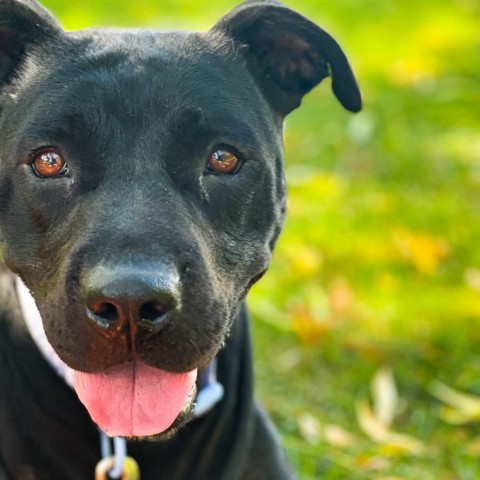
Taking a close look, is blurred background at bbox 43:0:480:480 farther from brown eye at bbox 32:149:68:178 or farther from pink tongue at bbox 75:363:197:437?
brown eye at bbox 32:149:68:178

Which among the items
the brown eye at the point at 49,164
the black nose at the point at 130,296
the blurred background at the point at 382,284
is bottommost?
the blurred background at the point at 382,284

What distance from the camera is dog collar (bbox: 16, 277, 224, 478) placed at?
10.4 feet

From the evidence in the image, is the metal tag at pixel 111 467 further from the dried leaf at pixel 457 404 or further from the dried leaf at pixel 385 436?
the dried leaf at pixel 457 404

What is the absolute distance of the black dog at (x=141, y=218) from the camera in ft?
8.86

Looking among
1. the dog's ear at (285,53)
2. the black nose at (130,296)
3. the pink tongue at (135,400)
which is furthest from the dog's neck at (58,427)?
the dog's ear at (285,53)

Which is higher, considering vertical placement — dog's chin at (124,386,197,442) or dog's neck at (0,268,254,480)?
dog's chin at (124,386,197,442)

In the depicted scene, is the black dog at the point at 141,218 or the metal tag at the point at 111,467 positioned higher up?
the black dog at the point at 141,218

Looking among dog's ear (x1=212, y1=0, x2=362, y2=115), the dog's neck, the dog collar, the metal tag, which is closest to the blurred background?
the dog's neck

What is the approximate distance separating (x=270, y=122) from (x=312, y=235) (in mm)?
2676

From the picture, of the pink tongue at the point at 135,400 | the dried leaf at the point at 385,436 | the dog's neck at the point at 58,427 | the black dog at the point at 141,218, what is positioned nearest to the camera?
the black dog at the point at 141,218

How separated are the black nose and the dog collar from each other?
54 centimetres

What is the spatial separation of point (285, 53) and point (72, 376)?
1.27 meters

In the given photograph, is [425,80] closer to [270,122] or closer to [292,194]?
[292,194]

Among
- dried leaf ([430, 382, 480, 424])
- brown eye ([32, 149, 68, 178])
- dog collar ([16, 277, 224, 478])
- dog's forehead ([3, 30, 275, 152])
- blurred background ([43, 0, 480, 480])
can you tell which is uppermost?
dog's forehead ([3, 30, 275, 152])
